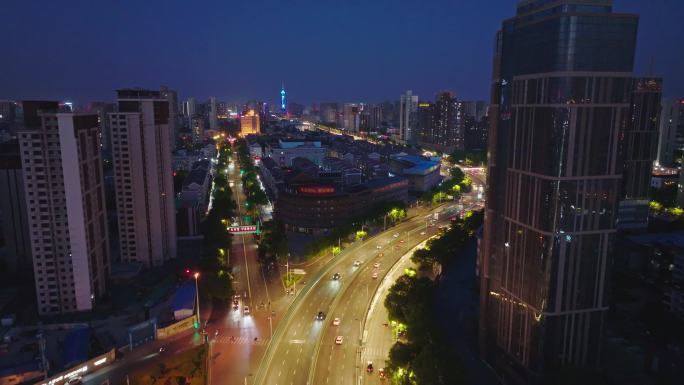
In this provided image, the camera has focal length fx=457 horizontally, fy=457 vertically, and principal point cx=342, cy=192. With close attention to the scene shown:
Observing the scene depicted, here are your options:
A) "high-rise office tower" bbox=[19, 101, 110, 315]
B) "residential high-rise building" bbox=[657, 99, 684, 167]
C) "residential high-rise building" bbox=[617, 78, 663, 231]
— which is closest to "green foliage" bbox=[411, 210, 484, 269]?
"residential high-rise building" bbox=[617, 78, 663, 231]

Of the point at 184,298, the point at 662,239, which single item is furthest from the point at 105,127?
the point at 662,239

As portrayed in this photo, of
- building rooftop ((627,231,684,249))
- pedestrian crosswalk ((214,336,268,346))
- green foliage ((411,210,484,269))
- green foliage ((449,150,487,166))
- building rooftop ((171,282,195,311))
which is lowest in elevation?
pedestrian crosswalk ((214,336,268,346))

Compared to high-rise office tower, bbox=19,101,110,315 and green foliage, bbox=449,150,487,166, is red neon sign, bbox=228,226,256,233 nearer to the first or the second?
high-rise office tower, bbox=19,101,110,315

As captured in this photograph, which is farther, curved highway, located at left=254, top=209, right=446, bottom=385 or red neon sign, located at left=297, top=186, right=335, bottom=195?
red neon sign, located at left=297, top=186, right=335, bottom=195

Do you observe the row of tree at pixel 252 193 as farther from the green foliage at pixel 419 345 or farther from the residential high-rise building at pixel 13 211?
the green foliage at pixel 419 345

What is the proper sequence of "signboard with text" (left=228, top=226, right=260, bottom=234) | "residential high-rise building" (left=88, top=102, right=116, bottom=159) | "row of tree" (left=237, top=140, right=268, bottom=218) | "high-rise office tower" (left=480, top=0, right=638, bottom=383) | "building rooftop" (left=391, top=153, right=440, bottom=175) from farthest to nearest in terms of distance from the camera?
"residential high-rise building" (left=88, top=102, right=116, bottom=159)
"building rooftop" (left=391, top=153, right=440, bottom=175)
"row of tree" (left=237, top=140, right=268, bottom=218)
"signboard with text" (left=228, top=226, right=260, bottom=234)
"high-rise office tower" (left=480, top=0, right=638, bottom=383)

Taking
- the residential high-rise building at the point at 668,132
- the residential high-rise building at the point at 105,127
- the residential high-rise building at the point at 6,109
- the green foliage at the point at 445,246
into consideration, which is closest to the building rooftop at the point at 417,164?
the green foliage at the point at 445,246
